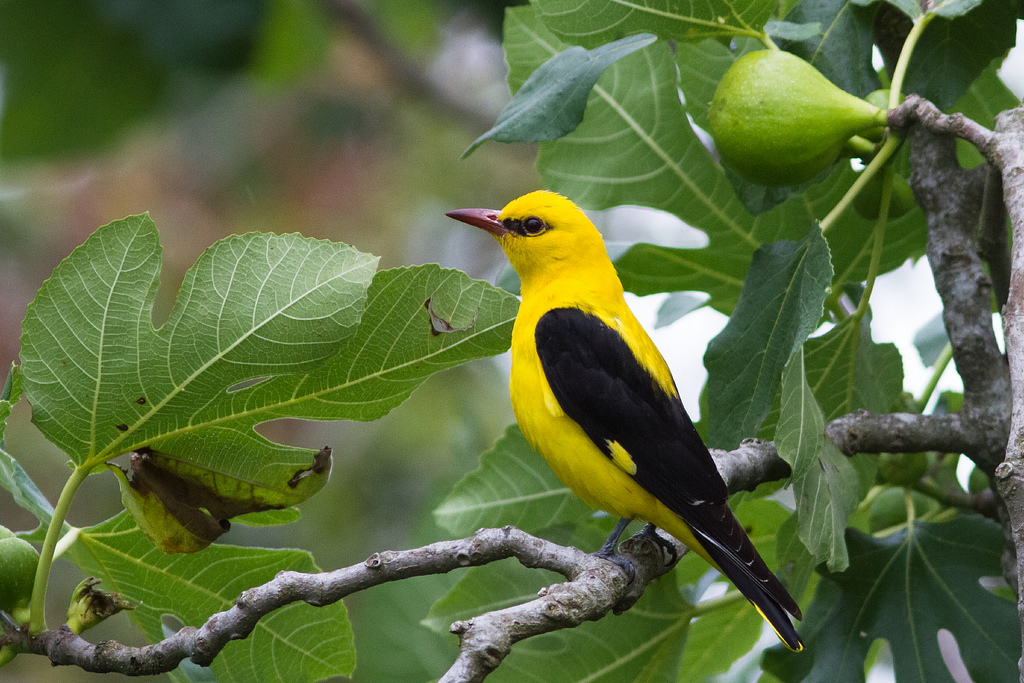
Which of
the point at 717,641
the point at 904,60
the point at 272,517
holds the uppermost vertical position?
the point at 904,60

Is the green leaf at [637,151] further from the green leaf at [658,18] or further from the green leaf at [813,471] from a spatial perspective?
the green leaf at [813,471]

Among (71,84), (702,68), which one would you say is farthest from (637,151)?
(71,84)

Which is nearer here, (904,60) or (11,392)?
(11,392)

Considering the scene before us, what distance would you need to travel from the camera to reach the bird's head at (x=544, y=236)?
300 centimetres

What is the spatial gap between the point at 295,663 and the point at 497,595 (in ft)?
1.72

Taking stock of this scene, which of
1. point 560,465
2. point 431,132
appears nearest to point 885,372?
point 560,465

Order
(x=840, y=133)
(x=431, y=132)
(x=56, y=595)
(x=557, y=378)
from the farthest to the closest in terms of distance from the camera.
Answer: (x=431, y=132), (x=56, y=595), (x=557, y=378), (x=840, y=133)

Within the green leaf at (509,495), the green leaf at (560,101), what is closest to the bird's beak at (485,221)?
the green leaf at (509,495)

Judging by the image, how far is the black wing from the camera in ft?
7.18

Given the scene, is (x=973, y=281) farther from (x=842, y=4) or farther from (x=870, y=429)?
(x=842, y=4)

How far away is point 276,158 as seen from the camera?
7.57 meters

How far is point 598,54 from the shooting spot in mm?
2109

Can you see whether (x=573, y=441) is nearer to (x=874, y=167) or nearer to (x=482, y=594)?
(x=482, y=594)

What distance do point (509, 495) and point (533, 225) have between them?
96cm
